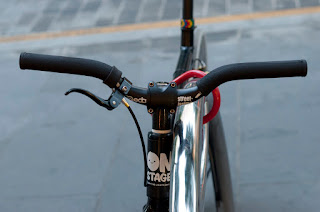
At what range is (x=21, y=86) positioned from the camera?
4.79 meters

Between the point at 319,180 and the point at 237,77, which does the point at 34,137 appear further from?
the point at 237,77

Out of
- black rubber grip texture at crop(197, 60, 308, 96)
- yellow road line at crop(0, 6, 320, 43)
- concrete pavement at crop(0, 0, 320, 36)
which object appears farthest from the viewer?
concrete pavement at crop(0, 0, 320, 36)

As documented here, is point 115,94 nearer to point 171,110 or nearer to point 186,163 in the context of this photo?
point 171,110

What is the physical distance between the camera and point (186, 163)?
1484mm

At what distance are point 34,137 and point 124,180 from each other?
86 cm

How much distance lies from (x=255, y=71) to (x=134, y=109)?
2418 mm

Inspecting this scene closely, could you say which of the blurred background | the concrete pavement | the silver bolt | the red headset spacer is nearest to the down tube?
the red headset spacer

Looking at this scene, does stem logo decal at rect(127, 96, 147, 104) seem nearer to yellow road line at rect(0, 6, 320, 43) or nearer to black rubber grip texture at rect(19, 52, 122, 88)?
black rubber grip texture at rect(19, 52, 122, 88)

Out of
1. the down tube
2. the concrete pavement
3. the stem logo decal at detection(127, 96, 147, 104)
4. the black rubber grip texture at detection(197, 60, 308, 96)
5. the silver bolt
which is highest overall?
the concrete pavement

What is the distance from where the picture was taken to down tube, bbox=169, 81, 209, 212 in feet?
4.71

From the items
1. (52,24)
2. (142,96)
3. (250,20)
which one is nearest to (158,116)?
(142,96)

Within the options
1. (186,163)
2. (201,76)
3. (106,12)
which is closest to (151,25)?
(106,12)

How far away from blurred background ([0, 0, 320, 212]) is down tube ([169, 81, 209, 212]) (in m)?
0.94

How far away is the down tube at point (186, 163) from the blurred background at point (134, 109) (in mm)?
945
